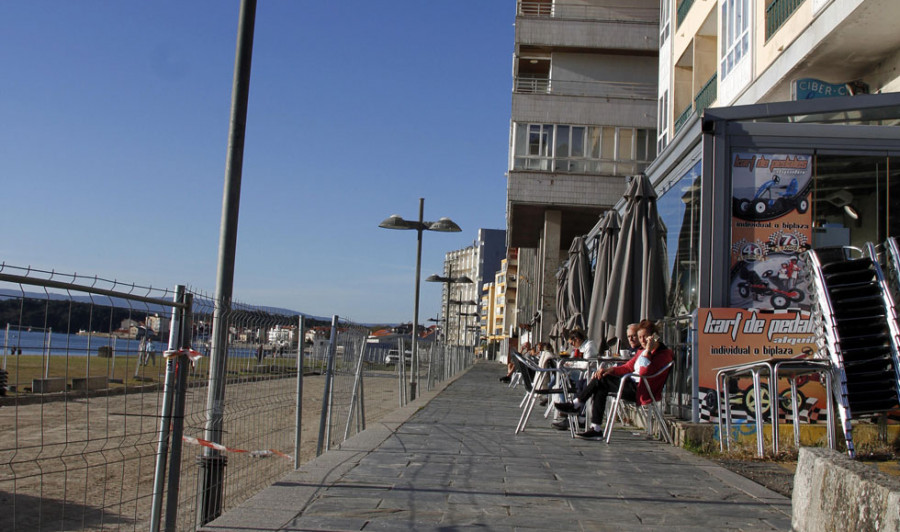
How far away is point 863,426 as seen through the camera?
344 inches

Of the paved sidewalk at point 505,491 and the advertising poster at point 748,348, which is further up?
the advertising poster at point 748,348

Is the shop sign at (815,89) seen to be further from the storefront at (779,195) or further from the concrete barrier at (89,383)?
the concrete barrier at (89,383)

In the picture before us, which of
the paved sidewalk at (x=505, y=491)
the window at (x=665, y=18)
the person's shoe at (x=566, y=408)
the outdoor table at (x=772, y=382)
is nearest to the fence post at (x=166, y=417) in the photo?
the paved sidewalk at (x=505, y=491)

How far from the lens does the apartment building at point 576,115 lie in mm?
29109

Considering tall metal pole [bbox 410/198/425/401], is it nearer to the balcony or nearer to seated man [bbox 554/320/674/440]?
seated man [bbox 554/320/674/440]

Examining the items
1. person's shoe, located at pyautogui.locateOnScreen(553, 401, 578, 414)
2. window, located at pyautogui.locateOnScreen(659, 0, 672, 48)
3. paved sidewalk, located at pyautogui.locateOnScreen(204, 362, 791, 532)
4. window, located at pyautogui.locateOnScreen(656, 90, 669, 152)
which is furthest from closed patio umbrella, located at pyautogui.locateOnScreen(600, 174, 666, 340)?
window, located at pyautogui.locateOnScreen(659, 0, 672, 48)

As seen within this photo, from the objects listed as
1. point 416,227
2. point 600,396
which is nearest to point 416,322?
point 416,227

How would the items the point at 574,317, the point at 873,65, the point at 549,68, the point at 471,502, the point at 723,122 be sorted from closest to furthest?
the point at 471,502 → the point at 723,122 → the point at 873,65 → the point at 574,317 → the point at 549,68

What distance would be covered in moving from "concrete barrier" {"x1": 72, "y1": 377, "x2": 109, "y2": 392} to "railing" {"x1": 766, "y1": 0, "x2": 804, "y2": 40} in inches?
528

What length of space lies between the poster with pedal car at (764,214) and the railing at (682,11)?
12.3 metres

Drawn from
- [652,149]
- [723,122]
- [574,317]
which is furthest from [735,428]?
[652,149]

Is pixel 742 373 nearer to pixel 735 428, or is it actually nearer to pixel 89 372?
pixel 735 428

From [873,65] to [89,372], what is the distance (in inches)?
558

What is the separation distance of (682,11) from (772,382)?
17.6 metres
